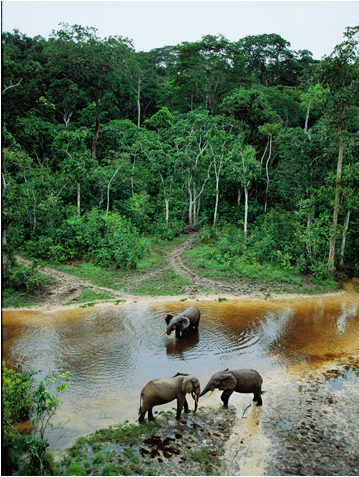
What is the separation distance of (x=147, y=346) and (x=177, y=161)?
697 inches

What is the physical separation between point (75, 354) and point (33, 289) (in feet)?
19.4

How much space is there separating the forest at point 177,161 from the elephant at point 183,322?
638 centimetres

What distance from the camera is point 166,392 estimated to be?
296 inches

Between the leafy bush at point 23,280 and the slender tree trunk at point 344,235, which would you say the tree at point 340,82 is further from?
the leafy bush at point 23,280

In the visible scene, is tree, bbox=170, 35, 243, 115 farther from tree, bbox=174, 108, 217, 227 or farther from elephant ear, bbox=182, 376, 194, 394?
elephant ear, bbox=182, 376, 194, 394

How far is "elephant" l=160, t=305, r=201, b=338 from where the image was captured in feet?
38.2

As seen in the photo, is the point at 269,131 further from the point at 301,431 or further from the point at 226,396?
the point at 301,431

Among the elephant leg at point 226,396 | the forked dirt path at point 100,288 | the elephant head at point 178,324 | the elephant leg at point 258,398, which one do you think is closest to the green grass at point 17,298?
the forked dirt path at point 100,288

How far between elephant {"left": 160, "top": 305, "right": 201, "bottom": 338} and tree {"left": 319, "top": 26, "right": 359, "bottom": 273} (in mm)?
10145

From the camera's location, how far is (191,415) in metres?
7.84

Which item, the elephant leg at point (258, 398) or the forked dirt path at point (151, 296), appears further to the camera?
the forked dirt path at point (151, 296)

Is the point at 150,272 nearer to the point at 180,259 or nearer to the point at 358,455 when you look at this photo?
the point at 180,259

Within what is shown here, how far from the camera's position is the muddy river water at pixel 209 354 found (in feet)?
25.1

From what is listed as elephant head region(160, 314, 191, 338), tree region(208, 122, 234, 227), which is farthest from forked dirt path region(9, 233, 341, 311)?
tree region(208, 122, 234, 227)
